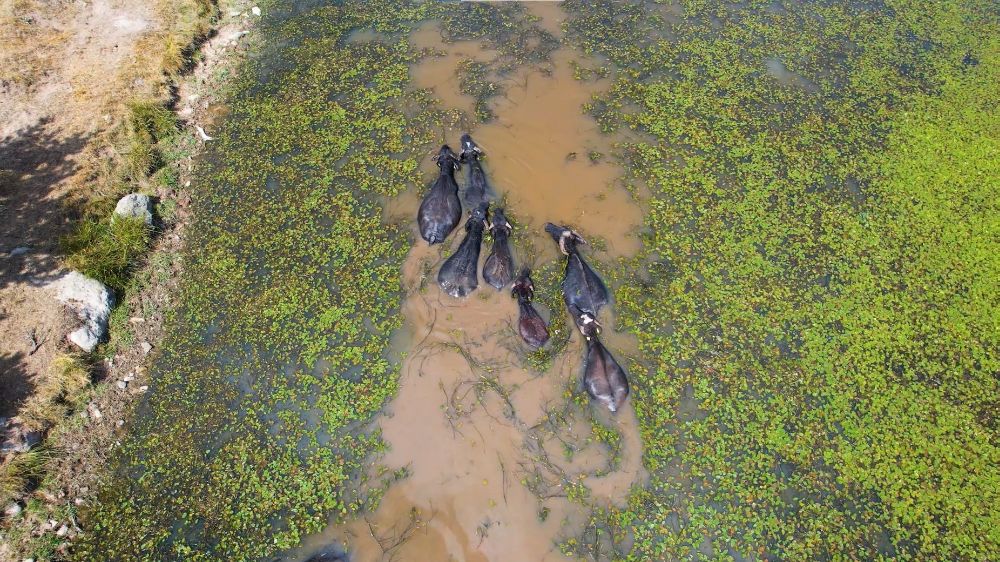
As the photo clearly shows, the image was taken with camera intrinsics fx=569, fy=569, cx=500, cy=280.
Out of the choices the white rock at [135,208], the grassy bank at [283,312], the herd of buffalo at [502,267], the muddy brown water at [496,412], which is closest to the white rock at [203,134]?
the grassy bank at [283,312]

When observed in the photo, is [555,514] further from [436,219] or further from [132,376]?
[132,376]

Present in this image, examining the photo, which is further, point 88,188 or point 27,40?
point 27,40

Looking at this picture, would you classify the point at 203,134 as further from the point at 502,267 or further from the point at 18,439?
the point at 502,267

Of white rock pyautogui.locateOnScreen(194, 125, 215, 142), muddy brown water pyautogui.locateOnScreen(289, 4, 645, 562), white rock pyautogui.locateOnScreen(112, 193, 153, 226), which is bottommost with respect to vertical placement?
muddy brown water pyautogui.locateOnScreen(289, 4, 645, 562)

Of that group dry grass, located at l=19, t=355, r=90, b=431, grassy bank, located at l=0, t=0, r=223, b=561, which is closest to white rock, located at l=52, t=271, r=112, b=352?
grassy bank, located at l=0, t=0, r=223, b=561

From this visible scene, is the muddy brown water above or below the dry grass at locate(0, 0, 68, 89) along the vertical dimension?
below

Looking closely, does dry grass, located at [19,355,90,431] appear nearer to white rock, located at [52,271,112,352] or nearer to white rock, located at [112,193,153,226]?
white rock, located at [52,271,112,352]

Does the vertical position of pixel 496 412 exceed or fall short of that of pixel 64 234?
it falls short

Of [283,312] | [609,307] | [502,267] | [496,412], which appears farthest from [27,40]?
[609,307]
